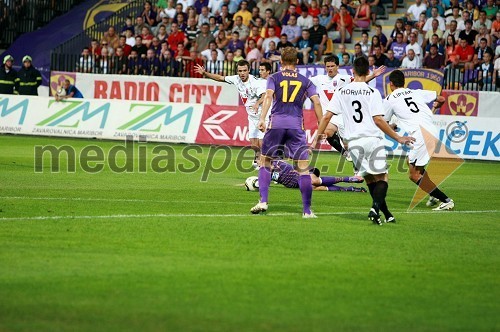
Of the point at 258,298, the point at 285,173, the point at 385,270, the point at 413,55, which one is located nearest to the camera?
the point at 258,298

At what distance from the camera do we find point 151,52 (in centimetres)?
3338

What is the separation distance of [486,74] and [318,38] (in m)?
6.12

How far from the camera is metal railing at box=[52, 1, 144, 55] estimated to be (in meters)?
38.2

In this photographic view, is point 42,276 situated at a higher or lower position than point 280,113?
lower

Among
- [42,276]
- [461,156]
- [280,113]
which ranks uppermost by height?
[280,113]

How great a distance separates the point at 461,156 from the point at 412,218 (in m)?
12.8

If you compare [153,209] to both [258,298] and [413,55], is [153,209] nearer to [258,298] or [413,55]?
[258,298]

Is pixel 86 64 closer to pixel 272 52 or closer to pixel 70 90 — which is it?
pixel 70 90

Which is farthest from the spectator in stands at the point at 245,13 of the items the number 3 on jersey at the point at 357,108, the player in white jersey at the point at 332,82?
the number 3 on jersey at the point at 357,108

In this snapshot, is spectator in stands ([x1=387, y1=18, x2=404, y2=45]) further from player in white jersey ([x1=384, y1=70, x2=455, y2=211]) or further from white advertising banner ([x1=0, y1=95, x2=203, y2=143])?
player in white jersey ([x1=384, y1=70, x2=455, y2=211])

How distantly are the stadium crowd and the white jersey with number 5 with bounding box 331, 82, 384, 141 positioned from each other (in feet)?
51.6

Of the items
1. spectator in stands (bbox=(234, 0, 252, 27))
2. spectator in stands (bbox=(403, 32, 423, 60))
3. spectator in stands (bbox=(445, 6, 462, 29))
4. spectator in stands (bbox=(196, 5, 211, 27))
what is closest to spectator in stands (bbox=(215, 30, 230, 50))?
spectator in stands (bbox=(234, 0, 252, 27))

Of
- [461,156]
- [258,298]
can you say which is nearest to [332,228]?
[258,298]

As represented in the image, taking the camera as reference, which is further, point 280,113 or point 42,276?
point 280,113
